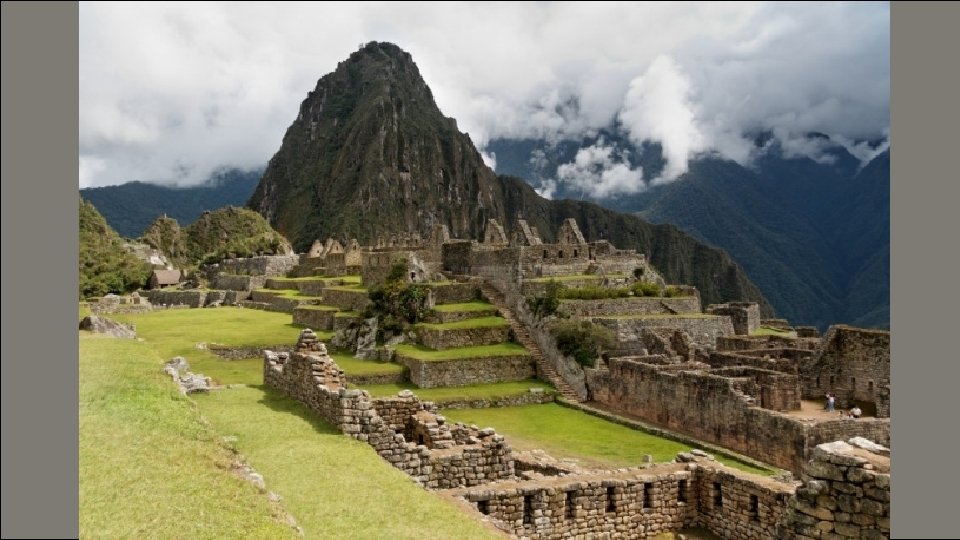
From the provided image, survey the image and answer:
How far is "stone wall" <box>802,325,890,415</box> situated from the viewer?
Result: 79.6 feet

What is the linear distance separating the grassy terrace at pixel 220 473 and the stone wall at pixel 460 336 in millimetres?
18905

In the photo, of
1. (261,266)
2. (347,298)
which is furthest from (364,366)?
(261,266)

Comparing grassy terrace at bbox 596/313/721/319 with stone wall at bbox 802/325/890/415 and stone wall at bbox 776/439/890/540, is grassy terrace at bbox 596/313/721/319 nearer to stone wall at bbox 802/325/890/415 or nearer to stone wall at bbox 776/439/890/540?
stone wall at bbox 802/325/890/415

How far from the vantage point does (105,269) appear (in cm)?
7144

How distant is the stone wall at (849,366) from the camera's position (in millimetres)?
24250

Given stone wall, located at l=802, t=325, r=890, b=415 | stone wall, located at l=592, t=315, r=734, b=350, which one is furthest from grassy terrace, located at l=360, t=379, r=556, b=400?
stone wall, located at l=802, t=325, r=890, b=415

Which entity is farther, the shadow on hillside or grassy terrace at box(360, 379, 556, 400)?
grassy terrace at box(360, 379, 556, 400)

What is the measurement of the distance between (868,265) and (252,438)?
9121 centimetres

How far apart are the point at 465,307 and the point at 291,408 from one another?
23105 millimetres

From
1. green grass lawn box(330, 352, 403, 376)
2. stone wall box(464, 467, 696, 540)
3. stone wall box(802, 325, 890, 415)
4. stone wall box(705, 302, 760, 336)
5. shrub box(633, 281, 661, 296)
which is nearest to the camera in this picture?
stone wall box(464, 467, 696, 540)

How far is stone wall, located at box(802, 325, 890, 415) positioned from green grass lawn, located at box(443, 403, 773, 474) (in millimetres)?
7275

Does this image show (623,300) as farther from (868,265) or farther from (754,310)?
(868,265)

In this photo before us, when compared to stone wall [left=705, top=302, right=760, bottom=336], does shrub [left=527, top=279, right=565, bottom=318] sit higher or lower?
higher

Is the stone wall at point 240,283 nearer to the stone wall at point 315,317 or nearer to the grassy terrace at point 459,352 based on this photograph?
the stone wall at point 315,317
